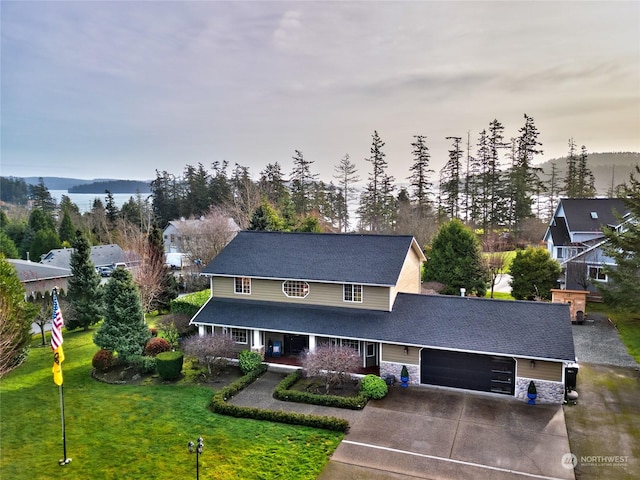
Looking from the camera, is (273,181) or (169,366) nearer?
(169,366)

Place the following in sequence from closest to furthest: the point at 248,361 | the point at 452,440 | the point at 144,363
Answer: the point at 452,440, the point at 248,361, the point at 144,363

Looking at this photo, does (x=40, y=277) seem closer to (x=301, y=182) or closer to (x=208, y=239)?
(x=208, y=239)

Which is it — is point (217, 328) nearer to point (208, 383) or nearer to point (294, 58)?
point (208, 383)

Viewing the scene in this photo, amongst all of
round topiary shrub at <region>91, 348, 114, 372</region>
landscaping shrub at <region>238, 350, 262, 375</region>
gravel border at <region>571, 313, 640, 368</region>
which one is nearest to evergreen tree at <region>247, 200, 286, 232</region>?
landscaping shrub at <region>238, 350, 262, 375</region>

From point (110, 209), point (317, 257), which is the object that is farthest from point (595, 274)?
point (110, 209)

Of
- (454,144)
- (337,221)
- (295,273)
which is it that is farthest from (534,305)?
(337,221)

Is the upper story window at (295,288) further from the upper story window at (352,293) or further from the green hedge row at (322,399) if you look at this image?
the green hedge row at (322,399)

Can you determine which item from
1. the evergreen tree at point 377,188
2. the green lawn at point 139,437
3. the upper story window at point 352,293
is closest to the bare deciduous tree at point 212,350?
the green lawn at point 139,437
